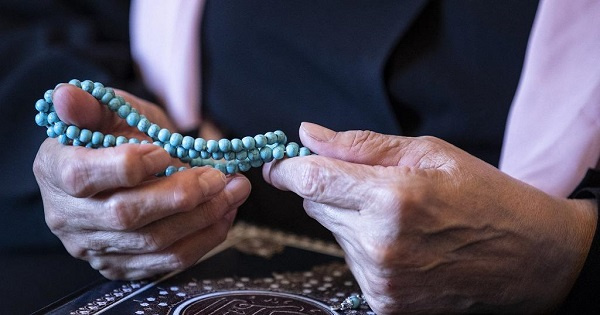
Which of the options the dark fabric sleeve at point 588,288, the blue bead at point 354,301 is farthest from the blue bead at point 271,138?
the dark fabric sleeve at point 588,288

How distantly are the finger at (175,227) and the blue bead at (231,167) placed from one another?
0.01 m

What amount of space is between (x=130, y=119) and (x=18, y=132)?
12.9 inches

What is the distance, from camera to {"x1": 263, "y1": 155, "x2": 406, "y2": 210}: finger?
0.61m

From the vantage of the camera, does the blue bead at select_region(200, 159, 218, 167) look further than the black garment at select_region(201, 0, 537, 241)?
No

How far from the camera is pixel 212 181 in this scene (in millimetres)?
678

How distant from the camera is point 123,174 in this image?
62cm

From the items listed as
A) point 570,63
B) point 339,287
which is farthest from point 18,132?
point 570,63

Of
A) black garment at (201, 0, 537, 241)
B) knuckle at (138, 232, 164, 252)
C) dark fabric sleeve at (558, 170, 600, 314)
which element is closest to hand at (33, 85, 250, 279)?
knuckle at (138, 232, 164, 252)

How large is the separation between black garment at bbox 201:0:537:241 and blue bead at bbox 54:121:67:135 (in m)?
0.37

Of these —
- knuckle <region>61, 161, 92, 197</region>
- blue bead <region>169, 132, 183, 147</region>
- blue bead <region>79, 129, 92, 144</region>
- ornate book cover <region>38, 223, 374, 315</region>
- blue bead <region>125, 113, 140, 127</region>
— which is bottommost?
ornate book cover <region>38, 223, 374, 315</region>

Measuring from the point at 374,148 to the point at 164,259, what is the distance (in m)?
0.28

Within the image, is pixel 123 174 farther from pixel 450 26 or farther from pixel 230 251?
pixel 450 26

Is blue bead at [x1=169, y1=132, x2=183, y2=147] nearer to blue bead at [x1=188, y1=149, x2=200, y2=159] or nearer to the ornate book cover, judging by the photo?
blue bead at [x1=188, y1=149, x2=200, y2=159]

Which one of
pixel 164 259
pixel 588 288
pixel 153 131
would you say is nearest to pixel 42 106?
pixel 153 131
